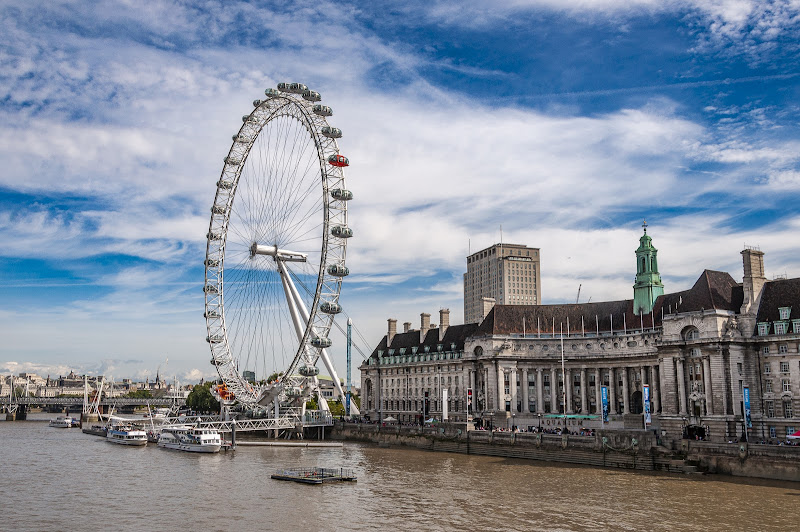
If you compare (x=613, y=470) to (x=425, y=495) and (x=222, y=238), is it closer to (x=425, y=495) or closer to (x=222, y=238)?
(x=425, y=495)

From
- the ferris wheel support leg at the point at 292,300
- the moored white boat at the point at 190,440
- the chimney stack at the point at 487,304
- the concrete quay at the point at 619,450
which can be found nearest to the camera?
the concrete quay at the point at 619,450

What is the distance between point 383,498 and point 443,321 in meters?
75.4

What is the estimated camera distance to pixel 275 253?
308ft

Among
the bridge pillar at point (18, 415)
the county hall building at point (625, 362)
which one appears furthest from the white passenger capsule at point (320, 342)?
the bridge pillar at point (18, 415)

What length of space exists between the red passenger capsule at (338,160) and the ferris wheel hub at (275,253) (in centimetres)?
1439

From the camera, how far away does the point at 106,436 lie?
106812 millimetres

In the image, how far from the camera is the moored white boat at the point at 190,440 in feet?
264

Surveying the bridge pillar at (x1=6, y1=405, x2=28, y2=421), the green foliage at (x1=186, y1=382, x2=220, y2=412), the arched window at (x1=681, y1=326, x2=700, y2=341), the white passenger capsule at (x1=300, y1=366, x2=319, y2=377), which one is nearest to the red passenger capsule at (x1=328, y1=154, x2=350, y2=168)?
the white passenger capsule at (x1=300, y1=366, x2=319, y2=377)

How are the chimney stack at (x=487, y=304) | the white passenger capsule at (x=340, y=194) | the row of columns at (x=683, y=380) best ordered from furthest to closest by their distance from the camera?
the chimney stack at (x=487, y=304)
the white passenger capsule at (x=340, y=194)
the row of columns at (x=683, y=380)

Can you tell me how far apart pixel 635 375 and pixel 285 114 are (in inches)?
2246

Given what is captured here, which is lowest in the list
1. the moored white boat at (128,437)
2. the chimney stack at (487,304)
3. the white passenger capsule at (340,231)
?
the moored white boat at (128,437)

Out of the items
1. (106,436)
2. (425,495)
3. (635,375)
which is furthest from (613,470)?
(106,436)

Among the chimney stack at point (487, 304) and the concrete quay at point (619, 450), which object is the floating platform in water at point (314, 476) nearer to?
the concrete quay at point (619, 450)

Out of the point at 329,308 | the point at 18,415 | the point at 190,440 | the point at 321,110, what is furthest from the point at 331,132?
the point at 18,415
